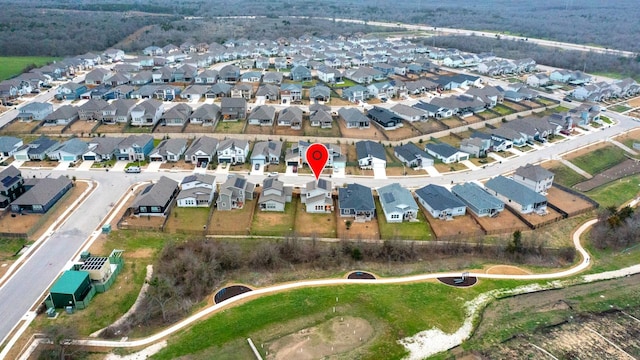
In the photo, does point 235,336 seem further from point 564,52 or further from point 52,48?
point 564,52

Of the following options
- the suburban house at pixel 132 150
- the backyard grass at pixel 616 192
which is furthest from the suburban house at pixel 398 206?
the suburban house at pixel 132 150

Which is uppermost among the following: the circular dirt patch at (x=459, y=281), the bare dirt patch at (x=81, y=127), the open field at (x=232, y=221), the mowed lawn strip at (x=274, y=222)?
the bare dirt patch at (x=81, y=127)

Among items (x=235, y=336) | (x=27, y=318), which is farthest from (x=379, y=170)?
(x=27, y=318)

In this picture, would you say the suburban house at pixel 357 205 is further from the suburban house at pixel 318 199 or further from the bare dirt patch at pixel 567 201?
the bare dirt patch at pixel 567 201

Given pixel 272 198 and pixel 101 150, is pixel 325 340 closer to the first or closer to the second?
pixel 272 198

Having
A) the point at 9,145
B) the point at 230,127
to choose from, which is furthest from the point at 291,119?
the point at 9,145

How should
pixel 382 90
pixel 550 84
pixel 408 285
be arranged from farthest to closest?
pixel 550 84 → pixel 382 90 → pixel 408 285
